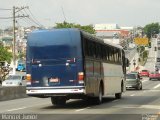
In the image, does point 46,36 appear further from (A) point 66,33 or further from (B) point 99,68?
(B) point 99,68

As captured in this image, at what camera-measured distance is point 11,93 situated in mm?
35531

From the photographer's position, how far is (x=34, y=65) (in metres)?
24.8

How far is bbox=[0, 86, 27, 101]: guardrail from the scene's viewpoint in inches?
1332

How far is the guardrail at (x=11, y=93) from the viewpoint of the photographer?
111 ft

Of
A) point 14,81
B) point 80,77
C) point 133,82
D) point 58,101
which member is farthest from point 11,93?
point 133,82

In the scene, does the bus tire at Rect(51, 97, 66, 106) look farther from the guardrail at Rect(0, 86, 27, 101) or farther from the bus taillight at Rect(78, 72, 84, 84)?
the guardrail at Rect(0, 86, 27, 101)

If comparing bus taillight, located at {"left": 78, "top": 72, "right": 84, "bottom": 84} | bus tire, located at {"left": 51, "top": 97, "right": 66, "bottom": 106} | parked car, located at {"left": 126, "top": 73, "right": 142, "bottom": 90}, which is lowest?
bus tire, located at {"left": 51, "top": 97, "right": 66, "bottom": 106}

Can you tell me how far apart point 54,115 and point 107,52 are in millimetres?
9799

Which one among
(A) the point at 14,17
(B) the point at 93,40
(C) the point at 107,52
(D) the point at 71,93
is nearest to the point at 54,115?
(D) the point at 71,93

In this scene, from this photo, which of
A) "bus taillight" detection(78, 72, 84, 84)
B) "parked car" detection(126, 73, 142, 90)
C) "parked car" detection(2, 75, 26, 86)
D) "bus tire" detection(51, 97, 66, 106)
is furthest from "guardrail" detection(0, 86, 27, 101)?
"parked car" detection(126, 73, 142, 90)

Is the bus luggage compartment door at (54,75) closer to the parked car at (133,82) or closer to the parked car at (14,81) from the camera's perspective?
the parked car at (133,82)

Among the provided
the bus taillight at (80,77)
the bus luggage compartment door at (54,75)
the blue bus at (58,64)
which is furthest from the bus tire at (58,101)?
the bus taillight at (80,77)

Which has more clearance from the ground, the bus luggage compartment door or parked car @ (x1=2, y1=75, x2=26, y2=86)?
the bus luggage compartment door

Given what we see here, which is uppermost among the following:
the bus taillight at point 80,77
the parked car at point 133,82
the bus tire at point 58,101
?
the bus taillight at point 80,77
